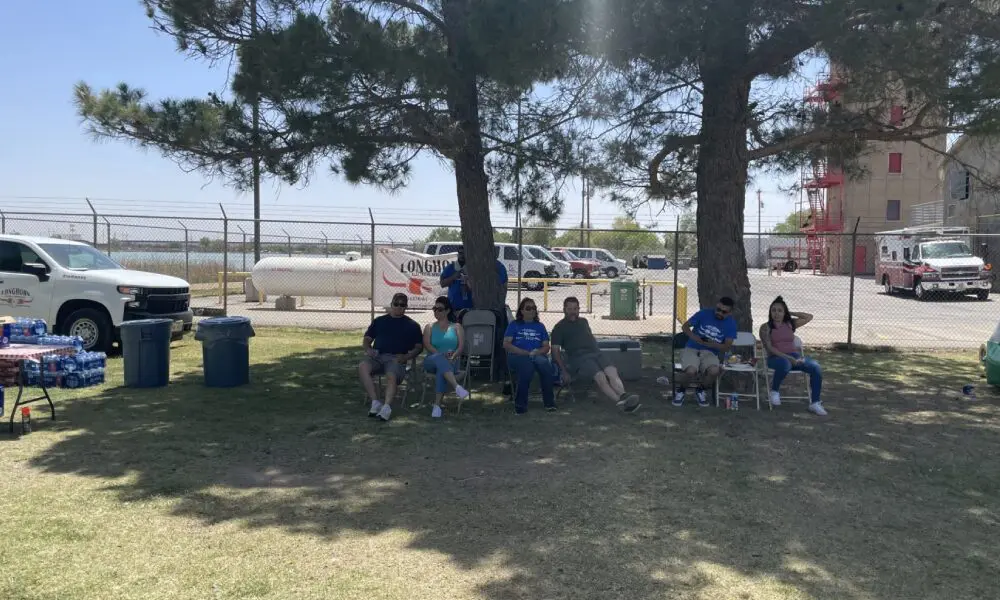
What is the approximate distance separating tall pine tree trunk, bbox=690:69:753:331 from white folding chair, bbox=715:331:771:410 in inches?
11.4

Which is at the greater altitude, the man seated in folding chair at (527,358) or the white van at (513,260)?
the white van at (513,260)

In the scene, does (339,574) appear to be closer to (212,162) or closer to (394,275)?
(212,162)

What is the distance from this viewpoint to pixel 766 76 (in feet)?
29.4

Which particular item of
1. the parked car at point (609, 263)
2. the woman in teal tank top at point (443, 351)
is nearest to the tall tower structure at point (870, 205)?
the parked car at point (609, 263)

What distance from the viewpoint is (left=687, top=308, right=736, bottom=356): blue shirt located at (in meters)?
7.94

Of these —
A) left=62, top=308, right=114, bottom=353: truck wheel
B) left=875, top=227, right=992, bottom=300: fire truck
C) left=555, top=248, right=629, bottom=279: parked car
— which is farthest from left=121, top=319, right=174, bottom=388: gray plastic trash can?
left=555, top=248, right=629, bottom=279: parked car

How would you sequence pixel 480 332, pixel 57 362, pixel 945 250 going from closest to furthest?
pixel 57 362
pixel 480 332
pixel 945 250

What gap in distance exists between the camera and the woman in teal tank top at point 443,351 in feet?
24.7

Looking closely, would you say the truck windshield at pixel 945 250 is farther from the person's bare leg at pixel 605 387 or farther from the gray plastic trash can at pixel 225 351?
the gray plastic trash can at pixel 225 351

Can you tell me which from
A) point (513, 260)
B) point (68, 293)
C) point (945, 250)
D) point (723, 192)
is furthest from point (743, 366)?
point (945, 250)

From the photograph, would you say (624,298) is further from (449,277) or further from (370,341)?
(370,341)

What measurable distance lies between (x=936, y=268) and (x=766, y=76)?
60.1 feet

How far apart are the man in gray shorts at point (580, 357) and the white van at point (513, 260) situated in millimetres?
11309

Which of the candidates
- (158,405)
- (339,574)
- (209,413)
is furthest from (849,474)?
(158,405)
